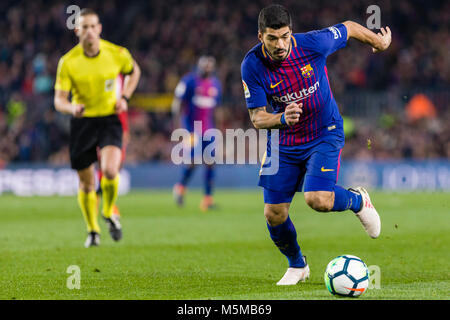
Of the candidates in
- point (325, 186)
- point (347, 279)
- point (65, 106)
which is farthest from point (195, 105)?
point (347, 279)

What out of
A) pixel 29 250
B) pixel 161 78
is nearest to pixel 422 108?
pixel 161 78

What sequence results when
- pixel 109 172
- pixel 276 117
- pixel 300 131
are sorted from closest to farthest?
pixel 276 117, pixel 300 131, pixel 109 172

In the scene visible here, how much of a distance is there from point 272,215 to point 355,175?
1568 cm

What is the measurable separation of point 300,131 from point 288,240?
2.89ft

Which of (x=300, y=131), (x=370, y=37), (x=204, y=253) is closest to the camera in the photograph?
(x=300, y=131)

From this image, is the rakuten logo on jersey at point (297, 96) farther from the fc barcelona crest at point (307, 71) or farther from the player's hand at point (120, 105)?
the player's hand at point (120, 105)

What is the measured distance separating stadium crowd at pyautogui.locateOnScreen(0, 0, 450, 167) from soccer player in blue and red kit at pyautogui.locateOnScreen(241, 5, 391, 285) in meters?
14.7

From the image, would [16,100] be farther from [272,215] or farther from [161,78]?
[272,215]

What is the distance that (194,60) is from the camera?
25.2m

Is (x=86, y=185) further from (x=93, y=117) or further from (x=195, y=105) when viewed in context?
(x=195, y=105)

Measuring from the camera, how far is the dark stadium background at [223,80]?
849 inches

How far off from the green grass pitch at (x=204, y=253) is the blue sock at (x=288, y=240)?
22cm

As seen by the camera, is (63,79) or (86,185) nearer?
(63,79)

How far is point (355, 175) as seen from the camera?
2172 cm
